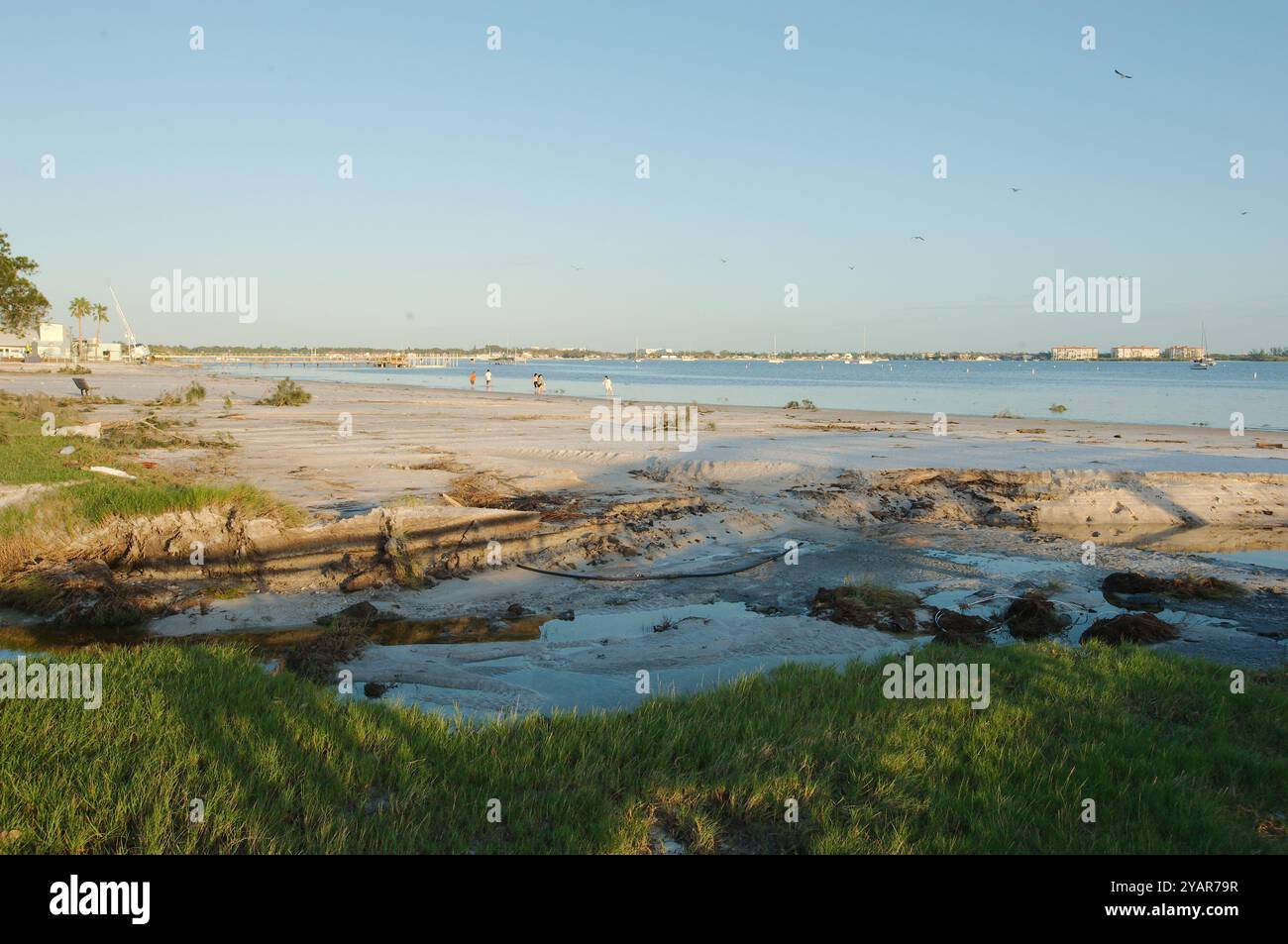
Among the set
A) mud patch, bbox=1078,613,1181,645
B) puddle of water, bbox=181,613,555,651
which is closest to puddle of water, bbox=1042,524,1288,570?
mud patch, bbox=1078,613,1181,645

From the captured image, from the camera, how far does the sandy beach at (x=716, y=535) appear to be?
8844 mm

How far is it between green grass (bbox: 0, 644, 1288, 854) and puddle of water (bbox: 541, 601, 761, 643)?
107 inches

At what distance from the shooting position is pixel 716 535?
14.3m

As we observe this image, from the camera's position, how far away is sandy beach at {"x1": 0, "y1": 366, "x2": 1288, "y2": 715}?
8.84 meters

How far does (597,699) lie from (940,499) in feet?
41.1

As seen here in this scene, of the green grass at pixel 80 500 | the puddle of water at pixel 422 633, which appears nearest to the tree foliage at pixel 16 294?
the green grass at pixel 80 500

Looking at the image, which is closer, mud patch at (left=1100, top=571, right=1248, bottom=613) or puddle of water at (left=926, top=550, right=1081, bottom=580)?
mud patch at (left=1100, top=571, right=1248, bottom=613)

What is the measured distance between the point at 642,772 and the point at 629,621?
4.58 m

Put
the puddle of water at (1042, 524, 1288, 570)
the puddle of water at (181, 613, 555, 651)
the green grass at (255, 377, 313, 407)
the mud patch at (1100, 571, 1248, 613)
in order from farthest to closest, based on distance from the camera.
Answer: the green grass at (255, 377, 313, 407)
the puddle of water at (1042, 524, 1288, 570)
the mud patch at (1100, 571, 1248, 613)
the puddle of water at (181, 613, 555, 651)

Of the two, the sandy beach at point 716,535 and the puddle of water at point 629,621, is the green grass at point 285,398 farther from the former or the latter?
the puddle of water at point 629,621

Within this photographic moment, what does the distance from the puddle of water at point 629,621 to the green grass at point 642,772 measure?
107 inches

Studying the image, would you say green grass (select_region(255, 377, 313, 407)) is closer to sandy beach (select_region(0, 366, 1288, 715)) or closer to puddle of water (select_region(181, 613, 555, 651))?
sandy beach (select_region(0, 366, 1288, 715))

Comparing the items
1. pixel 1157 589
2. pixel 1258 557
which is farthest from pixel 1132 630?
pixel 1258 557
